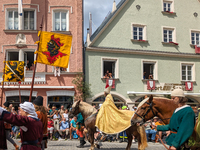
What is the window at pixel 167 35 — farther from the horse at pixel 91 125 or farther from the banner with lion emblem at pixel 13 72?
the horse at pixel 91 125

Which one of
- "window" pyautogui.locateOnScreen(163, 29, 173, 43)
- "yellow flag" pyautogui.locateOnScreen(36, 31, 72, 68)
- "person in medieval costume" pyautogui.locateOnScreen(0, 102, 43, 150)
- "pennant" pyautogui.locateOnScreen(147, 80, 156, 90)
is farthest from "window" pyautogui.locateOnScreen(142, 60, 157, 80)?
"person in medieval costume" pyautogui.locateOnScreen(0, 102, 43, 150)

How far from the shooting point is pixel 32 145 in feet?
13.8

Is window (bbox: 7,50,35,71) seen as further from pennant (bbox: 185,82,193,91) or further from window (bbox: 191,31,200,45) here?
window (bbox: 191,31,200,45)

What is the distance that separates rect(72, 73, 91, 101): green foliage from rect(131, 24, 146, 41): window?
5879 millimetres

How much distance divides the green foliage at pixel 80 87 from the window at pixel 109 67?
182cm

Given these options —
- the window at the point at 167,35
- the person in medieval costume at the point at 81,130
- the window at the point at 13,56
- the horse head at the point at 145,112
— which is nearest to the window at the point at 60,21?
the window at the point at 13,56

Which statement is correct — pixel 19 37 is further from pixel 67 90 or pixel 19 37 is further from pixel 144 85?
pixel 144 85

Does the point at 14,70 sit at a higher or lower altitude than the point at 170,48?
lower

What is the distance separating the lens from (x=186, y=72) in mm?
22516

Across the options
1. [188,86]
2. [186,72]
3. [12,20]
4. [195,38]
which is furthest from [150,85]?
[12,20]

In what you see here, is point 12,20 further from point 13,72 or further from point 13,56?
point 13,72

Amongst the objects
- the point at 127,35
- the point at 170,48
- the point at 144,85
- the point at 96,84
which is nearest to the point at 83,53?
the point at 96,84

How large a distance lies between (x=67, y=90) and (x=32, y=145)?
1485 cm

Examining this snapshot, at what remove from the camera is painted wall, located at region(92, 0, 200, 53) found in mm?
20875
